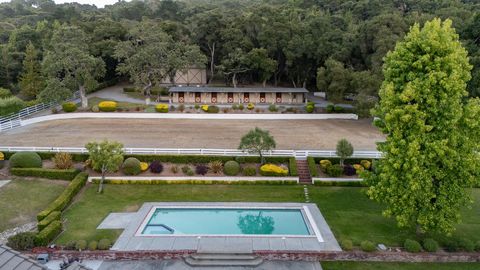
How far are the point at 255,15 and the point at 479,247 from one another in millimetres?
43535

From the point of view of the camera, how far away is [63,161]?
26562 mm

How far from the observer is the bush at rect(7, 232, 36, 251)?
58.6 feet

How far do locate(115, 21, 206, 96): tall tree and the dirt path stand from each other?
8.85 metres

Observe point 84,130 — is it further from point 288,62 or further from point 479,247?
point 479,247

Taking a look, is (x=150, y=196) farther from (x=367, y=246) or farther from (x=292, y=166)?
(x=367, y=246)

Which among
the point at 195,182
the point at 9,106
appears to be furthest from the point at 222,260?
the point at 9,106

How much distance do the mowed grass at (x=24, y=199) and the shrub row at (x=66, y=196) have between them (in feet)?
2.99

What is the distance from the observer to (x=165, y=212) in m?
22.2

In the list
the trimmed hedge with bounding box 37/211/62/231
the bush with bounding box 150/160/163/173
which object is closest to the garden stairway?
the bush with bounding box 150/160/163/173

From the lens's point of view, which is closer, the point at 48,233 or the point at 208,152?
the point at 48,233

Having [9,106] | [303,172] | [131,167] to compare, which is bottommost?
[303,172]

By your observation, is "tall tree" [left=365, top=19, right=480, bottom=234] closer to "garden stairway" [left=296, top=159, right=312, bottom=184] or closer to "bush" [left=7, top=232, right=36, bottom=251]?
"garden stairway" [left=296, top=159, right=312, bottom=184]

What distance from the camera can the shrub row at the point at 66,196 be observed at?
67.6 ft

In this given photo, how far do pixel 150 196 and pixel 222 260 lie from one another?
354 inches
